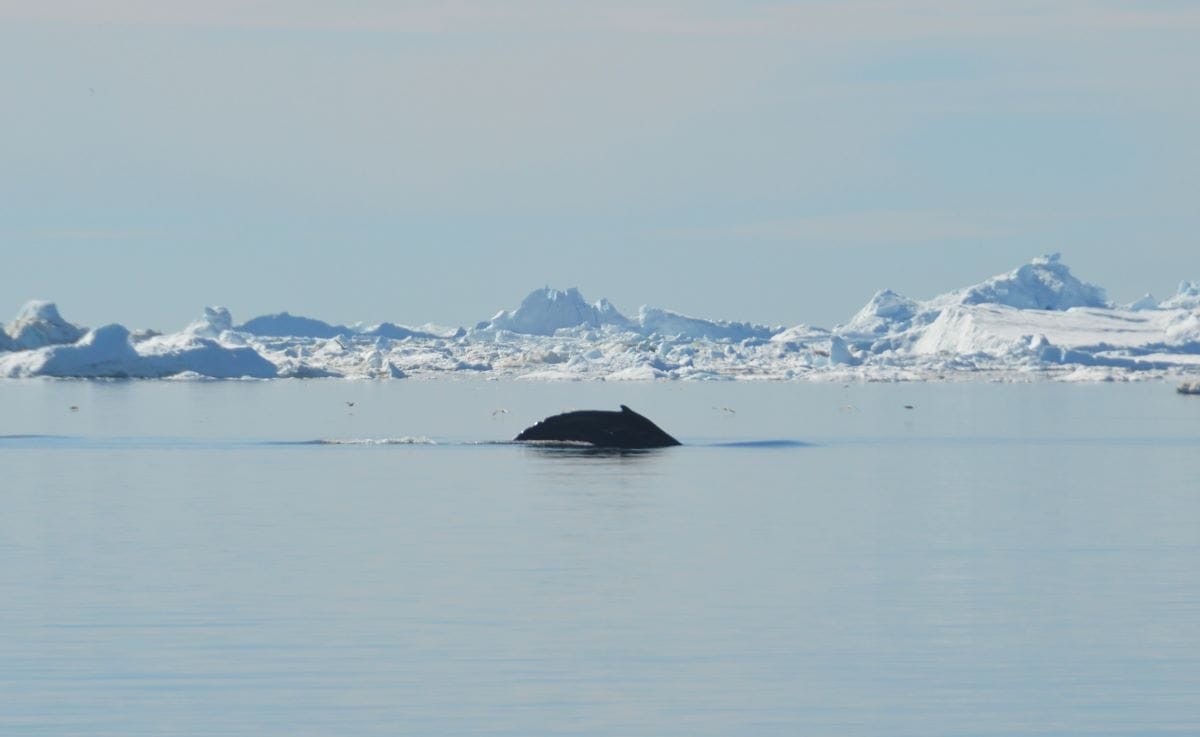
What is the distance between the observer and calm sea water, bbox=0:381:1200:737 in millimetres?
16734

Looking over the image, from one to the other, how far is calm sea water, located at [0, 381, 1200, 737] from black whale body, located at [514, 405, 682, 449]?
224 inches

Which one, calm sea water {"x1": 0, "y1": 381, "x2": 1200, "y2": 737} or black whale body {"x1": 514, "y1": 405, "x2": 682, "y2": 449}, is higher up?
black whale body {"x1": 514, "y1": 405, "x2": 682, "y2": 449}

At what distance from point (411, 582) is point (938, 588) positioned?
299 inches

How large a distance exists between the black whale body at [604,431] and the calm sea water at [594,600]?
570 cm

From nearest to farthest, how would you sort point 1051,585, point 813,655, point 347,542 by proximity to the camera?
point 813,655 < point 1051,585 < point 347,542

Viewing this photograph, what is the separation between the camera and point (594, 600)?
2327 cm

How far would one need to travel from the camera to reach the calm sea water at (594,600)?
659 inches

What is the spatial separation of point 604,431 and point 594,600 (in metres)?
32.6

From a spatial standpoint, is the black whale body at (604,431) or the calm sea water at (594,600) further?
the black whale body at (604,431)

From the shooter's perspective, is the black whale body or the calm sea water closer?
the calm sea water

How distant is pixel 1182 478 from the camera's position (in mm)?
47906

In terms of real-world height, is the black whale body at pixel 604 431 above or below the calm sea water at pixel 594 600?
above

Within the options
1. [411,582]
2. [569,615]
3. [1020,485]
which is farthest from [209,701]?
[1020,485]

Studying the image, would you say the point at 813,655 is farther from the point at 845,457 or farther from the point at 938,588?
the point at 845,457
